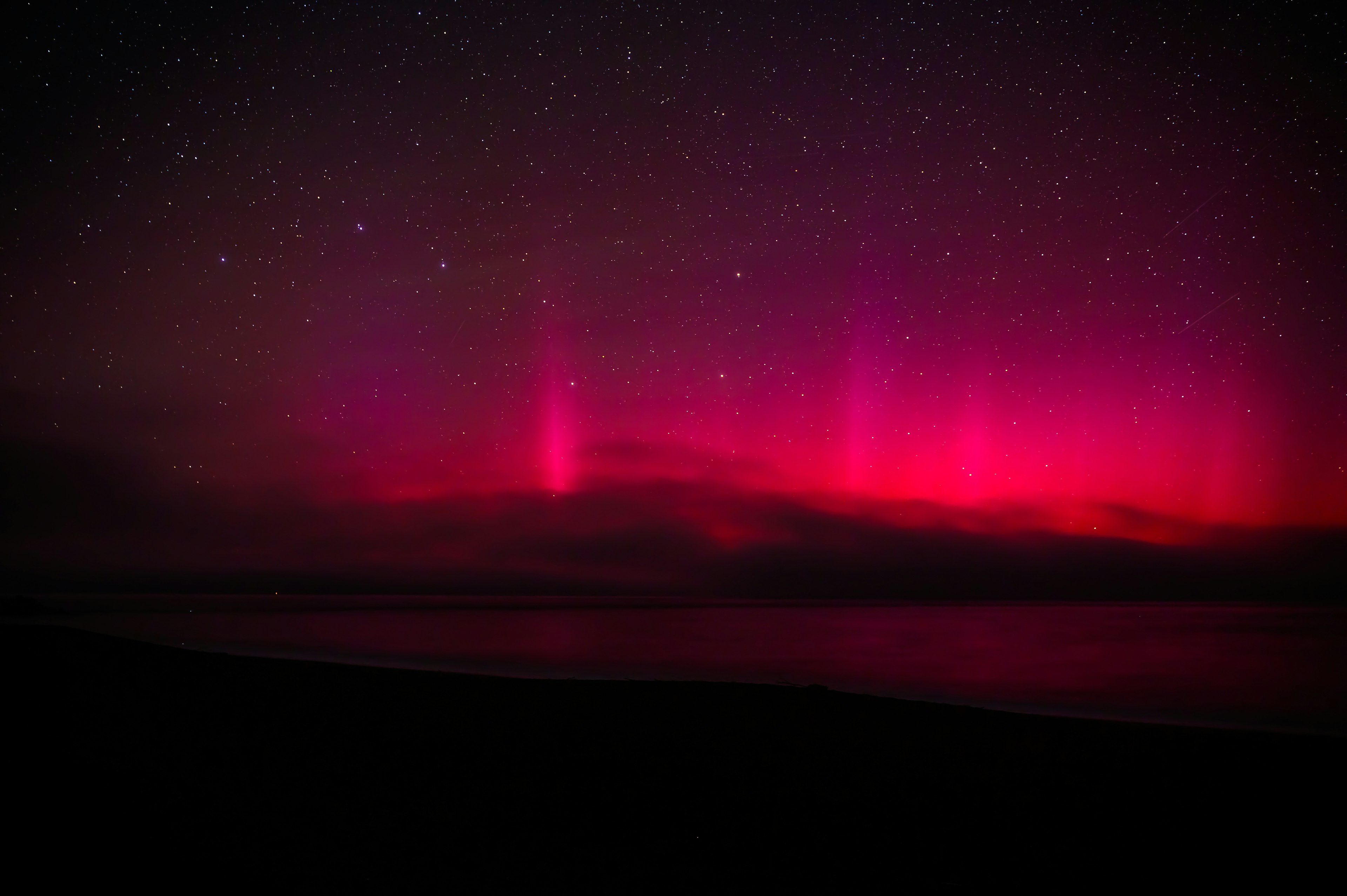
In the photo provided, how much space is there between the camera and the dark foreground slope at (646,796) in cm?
342

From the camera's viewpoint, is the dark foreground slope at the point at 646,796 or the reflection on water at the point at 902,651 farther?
the reflection on water at the point at 902,651

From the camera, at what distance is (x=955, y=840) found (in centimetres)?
391

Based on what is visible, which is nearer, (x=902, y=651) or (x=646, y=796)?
(x=646, y=796)

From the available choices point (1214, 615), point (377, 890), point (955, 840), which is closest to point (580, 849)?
Result: point (377, 890)

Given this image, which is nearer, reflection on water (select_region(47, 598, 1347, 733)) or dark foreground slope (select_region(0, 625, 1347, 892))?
dark foreground slope (select_region(0, 625, 1347, 892))

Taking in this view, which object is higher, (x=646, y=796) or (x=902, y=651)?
(x=646, y=796)

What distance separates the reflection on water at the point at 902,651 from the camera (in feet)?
42.4

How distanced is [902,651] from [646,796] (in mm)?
19488

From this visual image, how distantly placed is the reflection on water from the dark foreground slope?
16.0 feet

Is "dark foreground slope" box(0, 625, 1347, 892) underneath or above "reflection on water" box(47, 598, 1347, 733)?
above

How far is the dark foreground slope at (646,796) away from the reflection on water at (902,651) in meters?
4.87

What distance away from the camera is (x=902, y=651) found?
22281 millimetres

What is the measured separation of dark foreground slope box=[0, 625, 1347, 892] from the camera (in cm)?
342

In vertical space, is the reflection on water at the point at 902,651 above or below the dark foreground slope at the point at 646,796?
below
